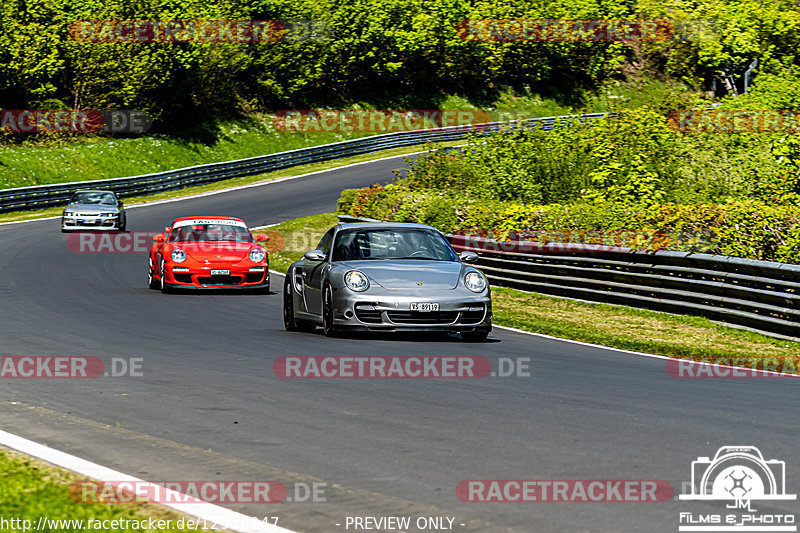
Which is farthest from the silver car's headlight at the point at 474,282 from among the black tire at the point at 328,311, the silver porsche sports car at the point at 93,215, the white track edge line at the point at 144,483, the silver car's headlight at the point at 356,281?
the silver porsche sports car at the point at 93,215

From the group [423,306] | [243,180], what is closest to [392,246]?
[423,306]

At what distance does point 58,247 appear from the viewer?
29.4 m

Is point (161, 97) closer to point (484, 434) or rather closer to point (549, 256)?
point (549, 256)

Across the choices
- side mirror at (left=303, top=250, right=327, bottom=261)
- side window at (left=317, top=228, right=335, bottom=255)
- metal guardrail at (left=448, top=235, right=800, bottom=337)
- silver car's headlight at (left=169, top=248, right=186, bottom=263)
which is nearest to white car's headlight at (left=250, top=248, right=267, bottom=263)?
silver car's headlight at (left=169, top=248, right=186, bottom=263)

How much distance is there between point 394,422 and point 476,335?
5.85 meters

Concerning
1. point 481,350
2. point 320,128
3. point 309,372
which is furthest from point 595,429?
point 320,128

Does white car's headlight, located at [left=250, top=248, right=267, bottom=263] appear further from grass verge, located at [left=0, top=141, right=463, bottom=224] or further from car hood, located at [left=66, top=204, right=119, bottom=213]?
grass verge, located at [left=0, top=141, right=463, bottom=224]

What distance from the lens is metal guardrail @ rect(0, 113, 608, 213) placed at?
4162 centimetres

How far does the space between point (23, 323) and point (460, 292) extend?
613 cm

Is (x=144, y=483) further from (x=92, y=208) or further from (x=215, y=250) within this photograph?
(x=92, y=208)

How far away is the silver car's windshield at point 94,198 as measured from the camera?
115 feet

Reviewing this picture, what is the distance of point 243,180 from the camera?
49094 mm

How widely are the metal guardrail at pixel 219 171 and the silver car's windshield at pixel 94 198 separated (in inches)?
266

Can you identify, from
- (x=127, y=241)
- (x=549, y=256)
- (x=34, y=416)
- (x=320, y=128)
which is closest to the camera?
(x=34, y=416)
